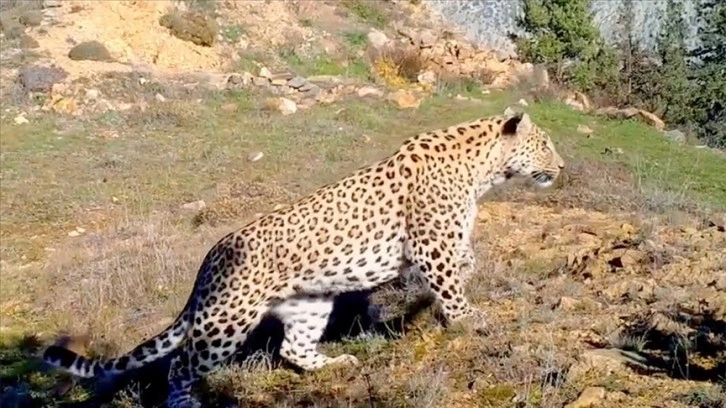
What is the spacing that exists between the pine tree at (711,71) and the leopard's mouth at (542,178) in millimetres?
23043

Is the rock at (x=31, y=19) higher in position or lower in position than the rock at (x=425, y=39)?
lower

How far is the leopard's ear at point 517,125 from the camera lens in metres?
8.25

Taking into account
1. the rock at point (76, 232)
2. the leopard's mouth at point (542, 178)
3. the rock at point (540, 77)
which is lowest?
the rock at point (540, 77)

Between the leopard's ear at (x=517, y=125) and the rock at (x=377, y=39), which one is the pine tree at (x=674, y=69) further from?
the leopard's ear at (x=517, y=125)

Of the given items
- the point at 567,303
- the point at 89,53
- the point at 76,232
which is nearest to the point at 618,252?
the point at 567,303

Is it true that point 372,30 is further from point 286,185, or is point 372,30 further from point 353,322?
point 353,322

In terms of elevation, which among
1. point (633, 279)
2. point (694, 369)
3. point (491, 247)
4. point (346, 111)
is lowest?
point (346, 111)

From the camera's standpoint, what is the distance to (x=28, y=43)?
26.2 m

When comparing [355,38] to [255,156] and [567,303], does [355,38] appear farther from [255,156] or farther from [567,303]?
[567,303]

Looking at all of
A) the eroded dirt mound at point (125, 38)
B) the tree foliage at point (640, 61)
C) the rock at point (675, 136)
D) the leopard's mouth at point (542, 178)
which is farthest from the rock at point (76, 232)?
the tree foliage at point (640, 61)

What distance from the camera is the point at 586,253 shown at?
32.1ft

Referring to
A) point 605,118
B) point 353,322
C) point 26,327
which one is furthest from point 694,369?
point 605,118

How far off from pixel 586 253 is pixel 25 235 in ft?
28.4

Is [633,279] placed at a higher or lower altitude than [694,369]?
lower
